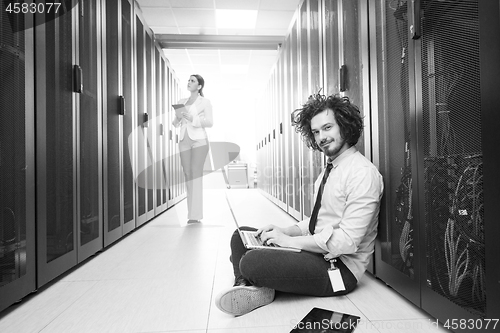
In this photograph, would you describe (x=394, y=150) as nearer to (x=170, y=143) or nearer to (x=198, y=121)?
(x=198, y=121)

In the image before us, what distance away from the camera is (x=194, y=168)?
3541 millimetres

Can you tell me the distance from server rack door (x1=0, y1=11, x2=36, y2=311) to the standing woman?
2.07 metres

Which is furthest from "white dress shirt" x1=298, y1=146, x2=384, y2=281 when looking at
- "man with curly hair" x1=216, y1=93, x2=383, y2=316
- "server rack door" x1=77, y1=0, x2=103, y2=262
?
"server rack door" x1=77, y1=0, x2=103, y2=262

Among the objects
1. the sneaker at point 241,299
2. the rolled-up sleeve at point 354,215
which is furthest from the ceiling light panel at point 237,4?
the sneaker at point 241,299

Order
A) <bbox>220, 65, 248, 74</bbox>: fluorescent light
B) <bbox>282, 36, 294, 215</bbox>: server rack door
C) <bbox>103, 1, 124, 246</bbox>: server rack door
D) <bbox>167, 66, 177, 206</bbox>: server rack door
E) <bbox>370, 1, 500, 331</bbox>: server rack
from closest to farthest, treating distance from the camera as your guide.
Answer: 1. <bbox>370, 1, 500, 331</bbox>: server rack
2. <bbox>103, 1, 124, 246</bbox>: server rack door
3. <bbox>282, 36, 294, 215</bbox>: server rack door
4. <bbox>167, 66, 177, 206</bbox>: server rack door
5. <bbox>220, 65, 248, 74</bbox>: fluorescent light

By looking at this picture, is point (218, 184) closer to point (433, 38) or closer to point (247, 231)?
point (247, 231)

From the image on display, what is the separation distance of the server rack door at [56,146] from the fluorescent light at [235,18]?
2.99 m

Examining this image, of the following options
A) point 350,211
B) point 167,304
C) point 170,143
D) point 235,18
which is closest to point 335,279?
point 350,211

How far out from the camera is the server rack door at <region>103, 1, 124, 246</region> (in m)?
2.41

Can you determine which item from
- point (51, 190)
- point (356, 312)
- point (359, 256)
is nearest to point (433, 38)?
point (359, 256)

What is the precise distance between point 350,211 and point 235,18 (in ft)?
13.7

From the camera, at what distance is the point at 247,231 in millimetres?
1583

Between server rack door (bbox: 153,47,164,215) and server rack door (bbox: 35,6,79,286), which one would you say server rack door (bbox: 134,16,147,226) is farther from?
server rack door (bbox: 35,6,79,286)

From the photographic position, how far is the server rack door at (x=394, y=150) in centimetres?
130
